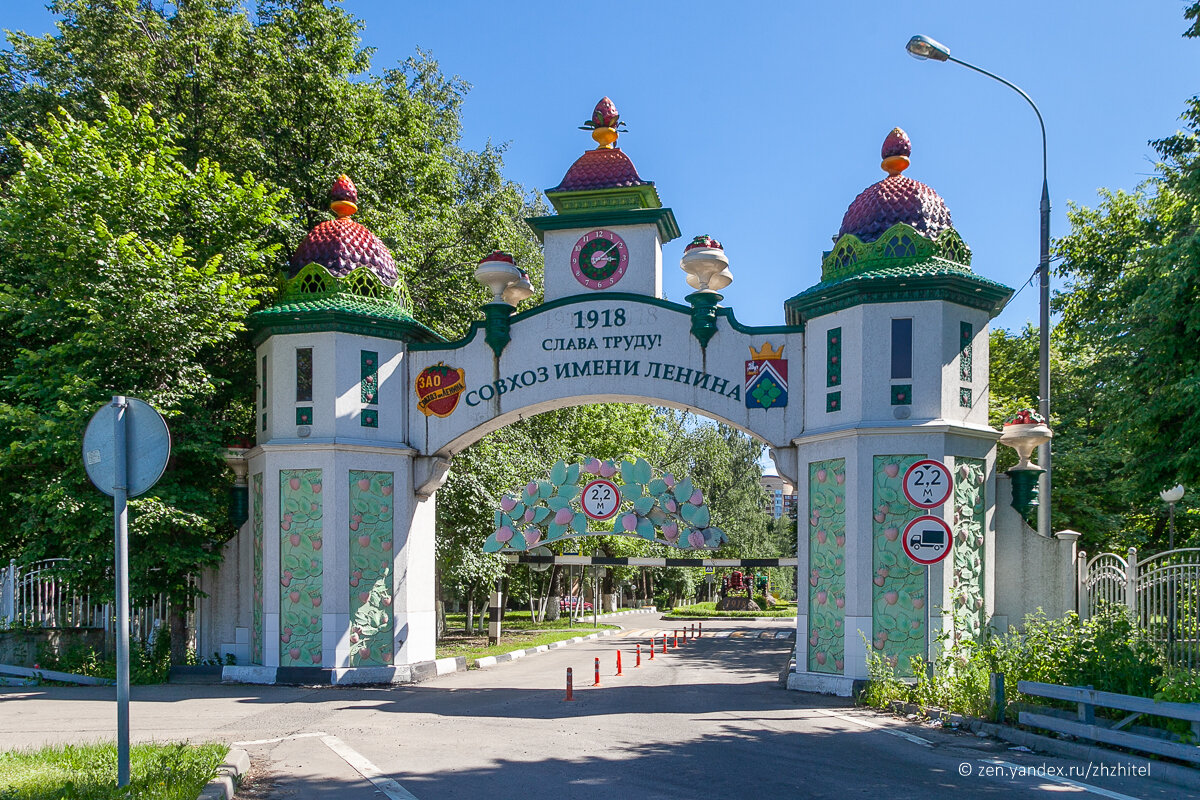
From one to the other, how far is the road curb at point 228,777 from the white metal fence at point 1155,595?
9.74 metres

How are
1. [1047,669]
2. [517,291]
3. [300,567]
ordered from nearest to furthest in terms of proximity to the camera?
[1047,669], [300,567], [517,291]

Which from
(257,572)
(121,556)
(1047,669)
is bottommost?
(1047,669)

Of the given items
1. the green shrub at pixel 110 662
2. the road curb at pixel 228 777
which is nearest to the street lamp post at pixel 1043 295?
the road curb at pixel 228 777

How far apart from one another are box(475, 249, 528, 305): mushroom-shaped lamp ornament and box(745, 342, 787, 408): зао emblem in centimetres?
425

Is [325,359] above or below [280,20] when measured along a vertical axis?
below

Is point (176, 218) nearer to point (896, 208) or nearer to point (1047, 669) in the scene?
point (896, 208)

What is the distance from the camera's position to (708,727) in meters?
10.6

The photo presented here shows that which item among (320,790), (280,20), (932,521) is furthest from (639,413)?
(320,790)

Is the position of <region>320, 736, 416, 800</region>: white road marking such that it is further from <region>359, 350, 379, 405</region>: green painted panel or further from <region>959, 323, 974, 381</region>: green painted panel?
<region>959, 323, 974, 381</region>: green painted panel

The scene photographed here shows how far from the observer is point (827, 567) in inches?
527

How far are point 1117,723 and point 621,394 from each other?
27.8 feet

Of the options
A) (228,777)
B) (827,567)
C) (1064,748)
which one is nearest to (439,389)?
(827,567)

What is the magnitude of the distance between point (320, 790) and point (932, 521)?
7.01 meters

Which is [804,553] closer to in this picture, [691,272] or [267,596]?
[691,272]
